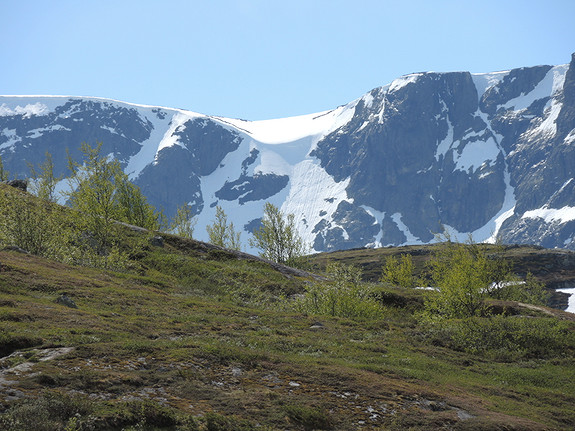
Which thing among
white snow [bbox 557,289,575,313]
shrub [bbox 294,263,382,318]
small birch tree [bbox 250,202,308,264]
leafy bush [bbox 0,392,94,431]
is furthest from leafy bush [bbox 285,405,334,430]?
white snow [bbox 557,289,575,313]

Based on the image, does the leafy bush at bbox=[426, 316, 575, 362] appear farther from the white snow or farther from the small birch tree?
the white snow

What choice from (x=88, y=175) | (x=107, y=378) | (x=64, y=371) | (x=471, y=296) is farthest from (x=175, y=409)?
(x=88, y=175)

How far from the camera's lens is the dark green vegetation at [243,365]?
11289 millimetres

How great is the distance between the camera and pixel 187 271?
46062 mm

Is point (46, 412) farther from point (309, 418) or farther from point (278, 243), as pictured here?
point (278, 243)

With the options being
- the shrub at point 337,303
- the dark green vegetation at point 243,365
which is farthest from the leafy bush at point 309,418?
the shrub at point 337,303

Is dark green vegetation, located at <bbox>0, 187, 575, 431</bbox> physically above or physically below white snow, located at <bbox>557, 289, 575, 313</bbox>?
above

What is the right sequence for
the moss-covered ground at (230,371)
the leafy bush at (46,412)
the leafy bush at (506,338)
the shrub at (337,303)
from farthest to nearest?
the shrub at (337,303), the leafy bush at (506,338), the moss-covered ground at (230,371), the leafy bush at (46,412)

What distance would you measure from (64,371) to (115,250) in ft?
92.2

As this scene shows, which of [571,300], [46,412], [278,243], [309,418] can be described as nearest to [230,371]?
[309,418]

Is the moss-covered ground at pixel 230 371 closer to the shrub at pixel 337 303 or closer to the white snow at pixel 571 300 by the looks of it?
the shrub at pixel 337 303

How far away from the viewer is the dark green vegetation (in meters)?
11.3

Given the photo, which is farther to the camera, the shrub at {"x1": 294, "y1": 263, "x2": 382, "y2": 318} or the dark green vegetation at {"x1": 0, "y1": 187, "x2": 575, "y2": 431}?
the shrub at {"x1": 294, "y1": 263, "x2": 382, "y2": 318}

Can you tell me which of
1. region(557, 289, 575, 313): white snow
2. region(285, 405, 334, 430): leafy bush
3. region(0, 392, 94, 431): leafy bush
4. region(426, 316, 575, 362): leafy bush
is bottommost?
region(557, 289, 575, 313): white snow
